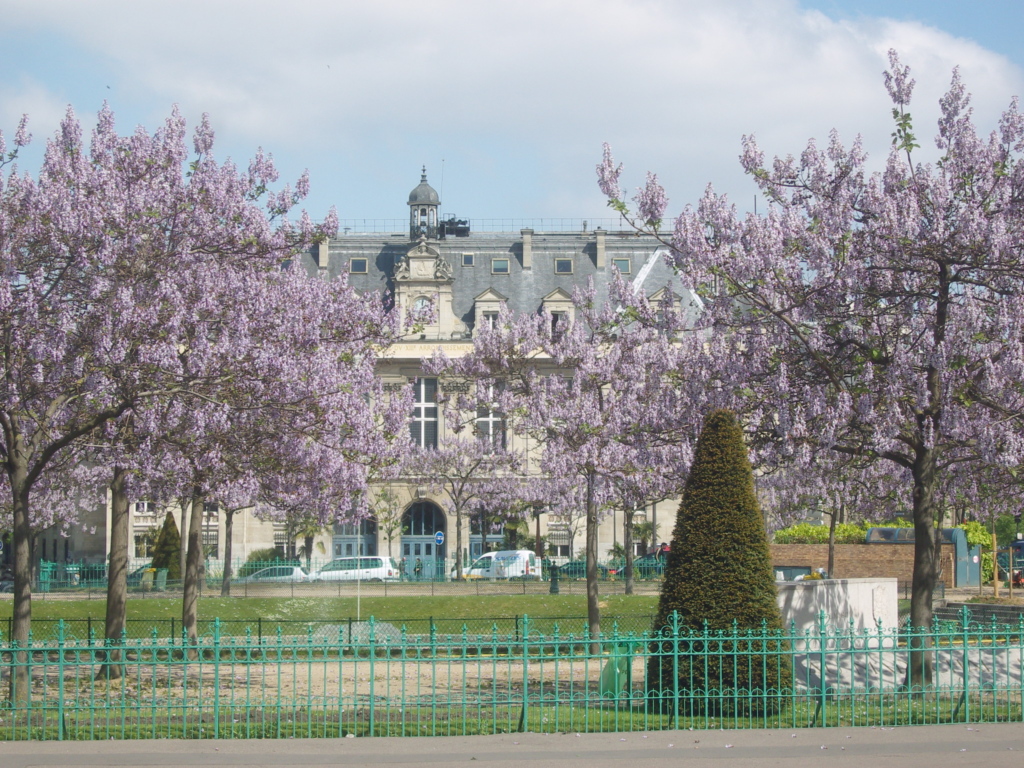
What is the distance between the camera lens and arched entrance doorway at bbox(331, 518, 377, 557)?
6606 centimetres

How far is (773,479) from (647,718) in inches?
821

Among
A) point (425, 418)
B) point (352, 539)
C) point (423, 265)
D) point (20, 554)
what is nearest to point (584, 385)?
point (20, 554)

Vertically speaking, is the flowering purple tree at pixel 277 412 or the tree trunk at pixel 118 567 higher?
the flowering purple tree at pixel 277 412

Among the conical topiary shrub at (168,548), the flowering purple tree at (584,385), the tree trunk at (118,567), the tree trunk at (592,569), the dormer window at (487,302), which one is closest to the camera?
the tree trunk at (118,567)

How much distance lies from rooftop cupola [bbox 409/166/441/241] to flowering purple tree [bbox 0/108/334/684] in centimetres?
5186

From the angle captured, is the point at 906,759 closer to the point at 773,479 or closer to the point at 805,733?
the point at 805,733

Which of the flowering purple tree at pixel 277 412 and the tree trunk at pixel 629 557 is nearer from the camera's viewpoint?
the flowering purple tree at pixel 277 412

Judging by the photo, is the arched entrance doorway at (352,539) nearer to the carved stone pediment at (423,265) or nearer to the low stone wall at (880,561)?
the carved stone pediment at (423,265)

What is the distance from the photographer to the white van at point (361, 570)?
52.3 meters

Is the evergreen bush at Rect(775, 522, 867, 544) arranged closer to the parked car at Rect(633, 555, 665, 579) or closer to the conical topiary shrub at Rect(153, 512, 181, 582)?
the parked car at Rect(633, 555, 665, 579)

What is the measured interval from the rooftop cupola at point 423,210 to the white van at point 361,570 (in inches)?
851

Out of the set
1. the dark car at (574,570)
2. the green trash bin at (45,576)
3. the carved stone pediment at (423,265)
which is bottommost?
the green trash bin at (45,576)

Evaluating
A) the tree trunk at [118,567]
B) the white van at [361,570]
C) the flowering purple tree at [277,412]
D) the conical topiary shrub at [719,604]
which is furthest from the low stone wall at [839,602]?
the white van at [361,570]

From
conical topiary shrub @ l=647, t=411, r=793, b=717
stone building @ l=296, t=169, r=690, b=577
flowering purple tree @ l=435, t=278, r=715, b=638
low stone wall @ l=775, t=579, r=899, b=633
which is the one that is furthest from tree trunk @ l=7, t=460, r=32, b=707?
stone building @ l=296, t=169, r=690, b=577
